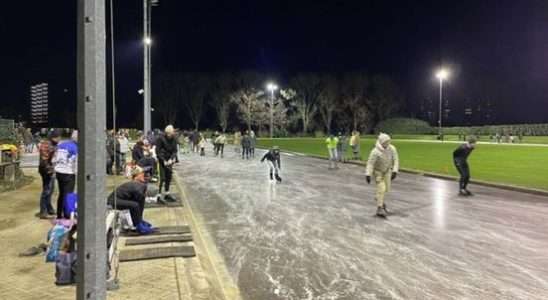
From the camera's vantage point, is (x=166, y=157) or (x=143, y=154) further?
(x=143, y=154)

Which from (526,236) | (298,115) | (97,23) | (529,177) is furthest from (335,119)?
(97,23)

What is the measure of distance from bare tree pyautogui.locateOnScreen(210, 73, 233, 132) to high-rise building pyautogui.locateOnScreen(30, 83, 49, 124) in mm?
32142

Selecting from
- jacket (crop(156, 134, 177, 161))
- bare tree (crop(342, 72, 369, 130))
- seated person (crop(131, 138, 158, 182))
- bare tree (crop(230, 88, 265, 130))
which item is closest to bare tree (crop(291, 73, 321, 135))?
bare tree (crop(342, 72, 369, 130))

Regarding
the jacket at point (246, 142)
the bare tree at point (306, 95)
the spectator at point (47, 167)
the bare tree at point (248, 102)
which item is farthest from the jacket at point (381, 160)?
the bare tree at point (306, 95)

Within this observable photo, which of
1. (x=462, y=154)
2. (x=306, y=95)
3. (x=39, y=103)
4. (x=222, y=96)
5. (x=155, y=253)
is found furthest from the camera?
(x=39, y=103)

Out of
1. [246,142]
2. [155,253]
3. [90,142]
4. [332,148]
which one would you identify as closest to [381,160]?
[155,253]

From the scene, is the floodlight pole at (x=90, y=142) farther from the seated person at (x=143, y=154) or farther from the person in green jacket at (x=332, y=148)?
the person in green jacket at (x=332, y=148)

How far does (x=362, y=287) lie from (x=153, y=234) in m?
3.65

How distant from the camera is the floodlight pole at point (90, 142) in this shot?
2.73 meters

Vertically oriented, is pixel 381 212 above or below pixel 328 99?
below

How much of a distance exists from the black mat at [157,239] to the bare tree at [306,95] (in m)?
78.8

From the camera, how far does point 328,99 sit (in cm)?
8688

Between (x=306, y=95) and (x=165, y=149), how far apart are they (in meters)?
77.6

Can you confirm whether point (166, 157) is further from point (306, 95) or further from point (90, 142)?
point (306, 95)
